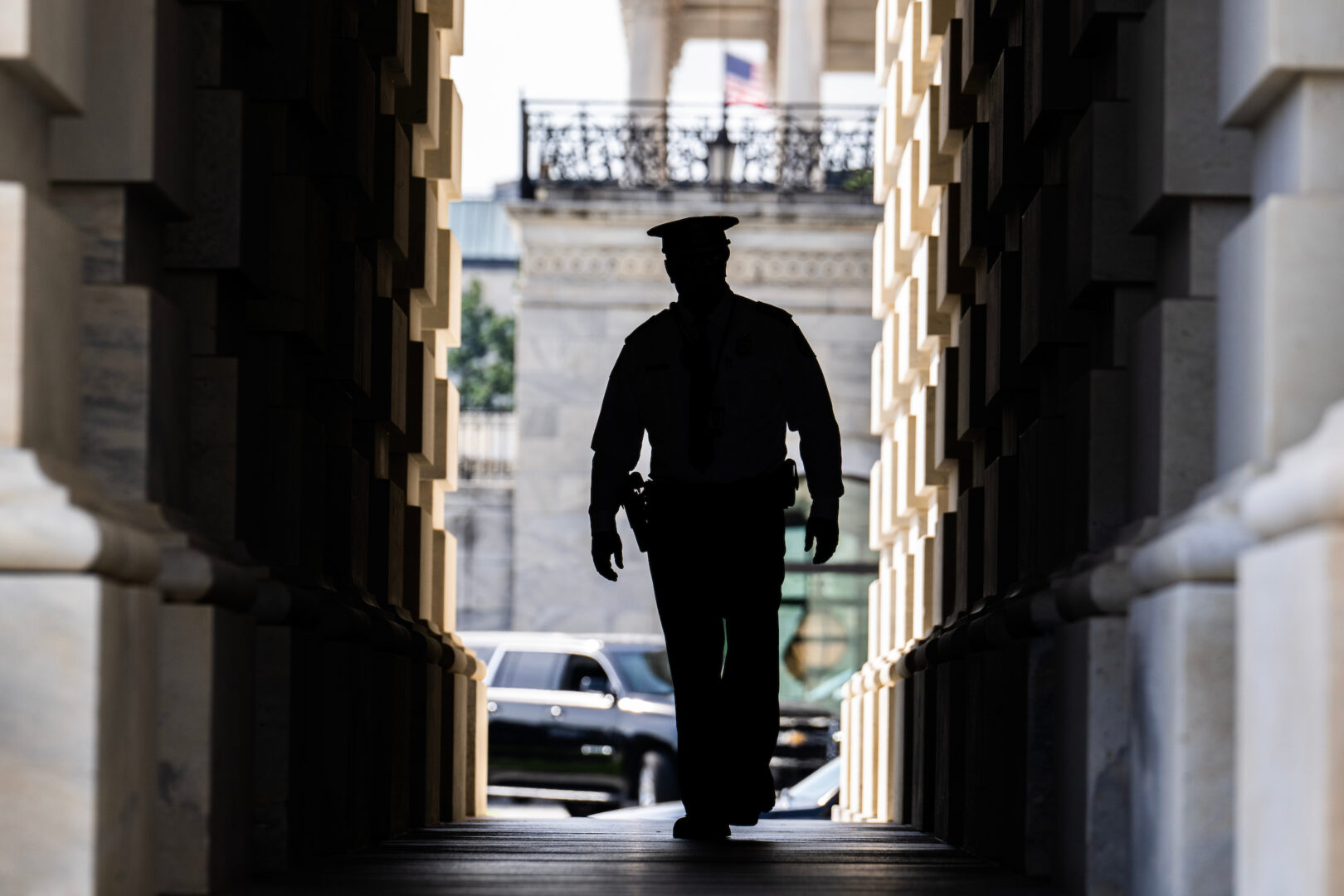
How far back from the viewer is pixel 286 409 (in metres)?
6.83

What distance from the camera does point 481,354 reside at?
241 ft

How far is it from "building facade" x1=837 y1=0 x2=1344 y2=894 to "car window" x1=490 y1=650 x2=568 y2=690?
14379mm

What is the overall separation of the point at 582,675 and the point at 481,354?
4990cm

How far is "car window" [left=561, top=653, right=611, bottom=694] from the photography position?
24047 millimetres

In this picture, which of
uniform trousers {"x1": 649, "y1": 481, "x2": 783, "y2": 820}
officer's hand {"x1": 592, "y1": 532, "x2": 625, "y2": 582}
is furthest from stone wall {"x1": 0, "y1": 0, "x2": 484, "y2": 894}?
uniform trousers {"x1": 649, "y1": 481, "x2": 783, "y2": 820}

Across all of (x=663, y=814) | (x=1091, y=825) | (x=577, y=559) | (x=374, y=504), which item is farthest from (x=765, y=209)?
(x=1091, y=825)

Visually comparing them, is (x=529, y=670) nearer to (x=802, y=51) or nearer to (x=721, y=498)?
(x=802, y=51)

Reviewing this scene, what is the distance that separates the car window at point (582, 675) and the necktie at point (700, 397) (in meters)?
16.3

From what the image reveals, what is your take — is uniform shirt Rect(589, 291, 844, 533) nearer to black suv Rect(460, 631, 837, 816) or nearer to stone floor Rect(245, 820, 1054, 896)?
stone floor Rect(245, 820, 1054, 896)

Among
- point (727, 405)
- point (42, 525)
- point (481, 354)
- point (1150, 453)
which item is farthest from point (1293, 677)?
point (481, 354)

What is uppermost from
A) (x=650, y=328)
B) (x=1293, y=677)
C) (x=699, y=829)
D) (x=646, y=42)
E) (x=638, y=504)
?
(x=646, y=42)

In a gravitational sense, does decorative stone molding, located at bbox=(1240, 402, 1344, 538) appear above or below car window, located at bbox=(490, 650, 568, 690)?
above

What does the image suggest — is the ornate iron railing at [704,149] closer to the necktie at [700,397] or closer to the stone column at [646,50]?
the stone column at [646,50]

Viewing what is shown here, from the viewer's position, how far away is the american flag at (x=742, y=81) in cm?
3250
